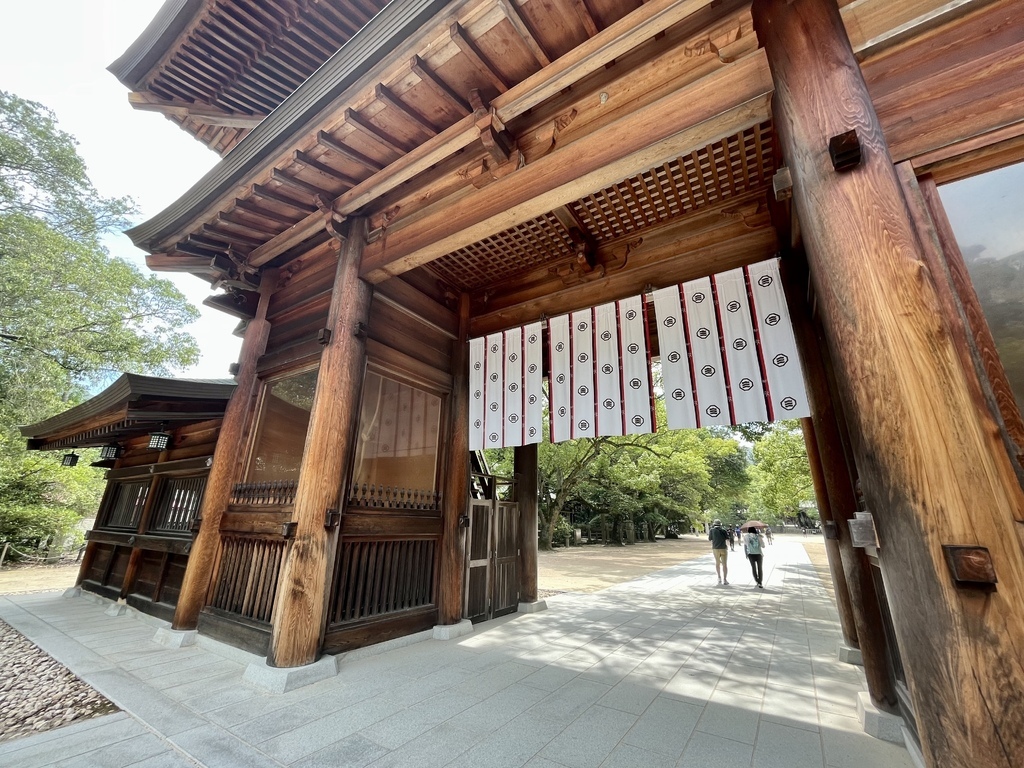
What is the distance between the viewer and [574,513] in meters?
27.7

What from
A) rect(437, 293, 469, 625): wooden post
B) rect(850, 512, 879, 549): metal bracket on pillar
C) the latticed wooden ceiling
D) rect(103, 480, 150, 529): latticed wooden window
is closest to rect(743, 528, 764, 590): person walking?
rect(437, 293, 469, 625): wooden post

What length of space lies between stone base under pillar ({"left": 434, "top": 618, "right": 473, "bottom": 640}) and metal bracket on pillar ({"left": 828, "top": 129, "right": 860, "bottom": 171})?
5.44m

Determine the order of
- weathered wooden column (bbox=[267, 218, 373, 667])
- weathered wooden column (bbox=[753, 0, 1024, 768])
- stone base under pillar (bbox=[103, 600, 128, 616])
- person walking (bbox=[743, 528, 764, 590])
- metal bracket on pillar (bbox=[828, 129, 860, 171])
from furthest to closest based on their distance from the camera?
1. person walking (bbox=[743, 528, 764, 590])
2. stone base under pillar (bbox=[103, 600, 128, 616])
3. weathered wooden column (bbox=[267, 218, 373, 667])
4. metal bracket on pillar (bbox=[828, 129, 860, 171])
5. weathered wooden column (bbox=[753, 0, 1024, 768])

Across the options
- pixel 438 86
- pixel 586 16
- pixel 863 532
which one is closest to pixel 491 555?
pixel 863 532

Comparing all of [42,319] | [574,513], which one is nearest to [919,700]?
[42,319]

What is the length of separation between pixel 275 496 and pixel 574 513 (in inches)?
1009

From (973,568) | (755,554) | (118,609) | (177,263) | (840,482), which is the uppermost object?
(177,263)

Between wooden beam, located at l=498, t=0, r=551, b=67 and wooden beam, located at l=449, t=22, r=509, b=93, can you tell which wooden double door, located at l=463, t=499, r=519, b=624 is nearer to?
wooden beam, located at l=449, t=22, r=509, b=93

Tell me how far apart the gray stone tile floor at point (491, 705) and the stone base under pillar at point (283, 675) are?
0.08 meters

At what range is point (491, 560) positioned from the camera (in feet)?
19.0

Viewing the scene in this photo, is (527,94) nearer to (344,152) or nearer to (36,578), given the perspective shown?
(344,152)

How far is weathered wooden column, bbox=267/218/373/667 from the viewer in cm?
342

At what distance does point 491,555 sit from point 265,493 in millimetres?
3093

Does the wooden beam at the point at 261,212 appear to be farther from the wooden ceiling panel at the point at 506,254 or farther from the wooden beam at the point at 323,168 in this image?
the wooden ceiling panel at the point at 506,254
